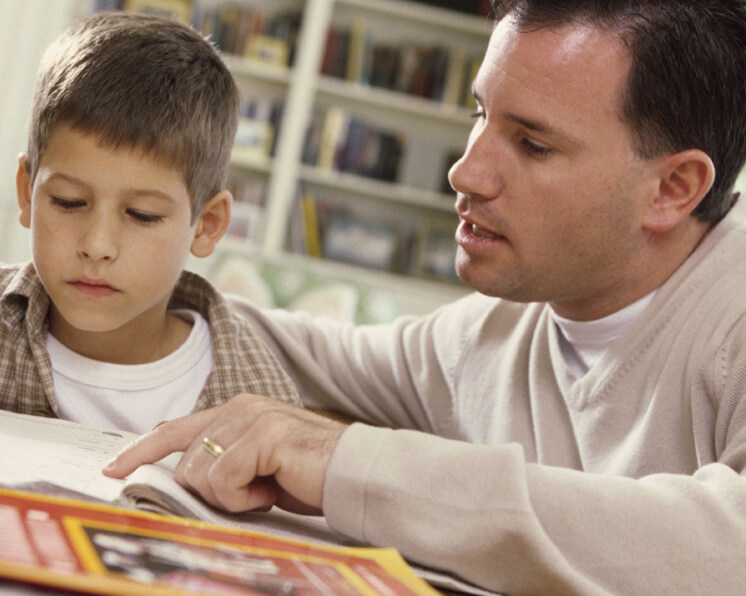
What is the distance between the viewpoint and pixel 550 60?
3.90 ft

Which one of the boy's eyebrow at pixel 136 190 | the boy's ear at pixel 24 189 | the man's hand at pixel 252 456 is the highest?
the boy's eyebrow at pixel 136 190

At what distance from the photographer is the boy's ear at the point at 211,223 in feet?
4.15

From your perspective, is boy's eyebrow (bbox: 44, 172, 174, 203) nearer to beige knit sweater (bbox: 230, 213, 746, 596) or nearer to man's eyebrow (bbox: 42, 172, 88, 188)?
man's eyebrow (bbox: 42, 172, 88, 188)

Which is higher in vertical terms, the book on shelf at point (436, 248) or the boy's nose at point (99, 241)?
the boy's nose at point (99, 241)

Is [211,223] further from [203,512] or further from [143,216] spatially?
[203,512]

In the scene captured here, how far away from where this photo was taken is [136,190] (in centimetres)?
108

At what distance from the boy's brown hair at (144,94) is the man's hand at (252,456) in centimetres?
44

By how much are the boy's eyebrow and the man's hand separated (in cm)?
38

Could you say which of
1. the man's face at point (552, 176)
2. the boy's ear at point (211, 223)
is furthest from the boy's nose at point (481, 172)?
the boy's ear at point (211, 223)

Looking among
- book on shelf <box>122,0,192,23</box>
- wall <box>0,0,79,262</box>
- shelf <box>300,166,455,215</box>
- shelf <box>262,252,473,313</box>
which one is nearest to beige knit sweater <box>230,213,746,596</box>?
shelf <box>262,252,473,313</box>

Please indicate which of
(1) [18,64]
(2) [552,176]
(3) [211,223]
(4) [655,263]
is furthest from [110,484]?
(1) [18,64]

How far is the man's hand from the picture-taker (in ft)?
2.37

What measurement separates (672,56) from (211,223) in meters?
0.68

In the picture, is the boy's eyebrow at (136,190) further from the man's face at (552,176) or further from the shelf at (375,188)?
the shelf at (375,188)
